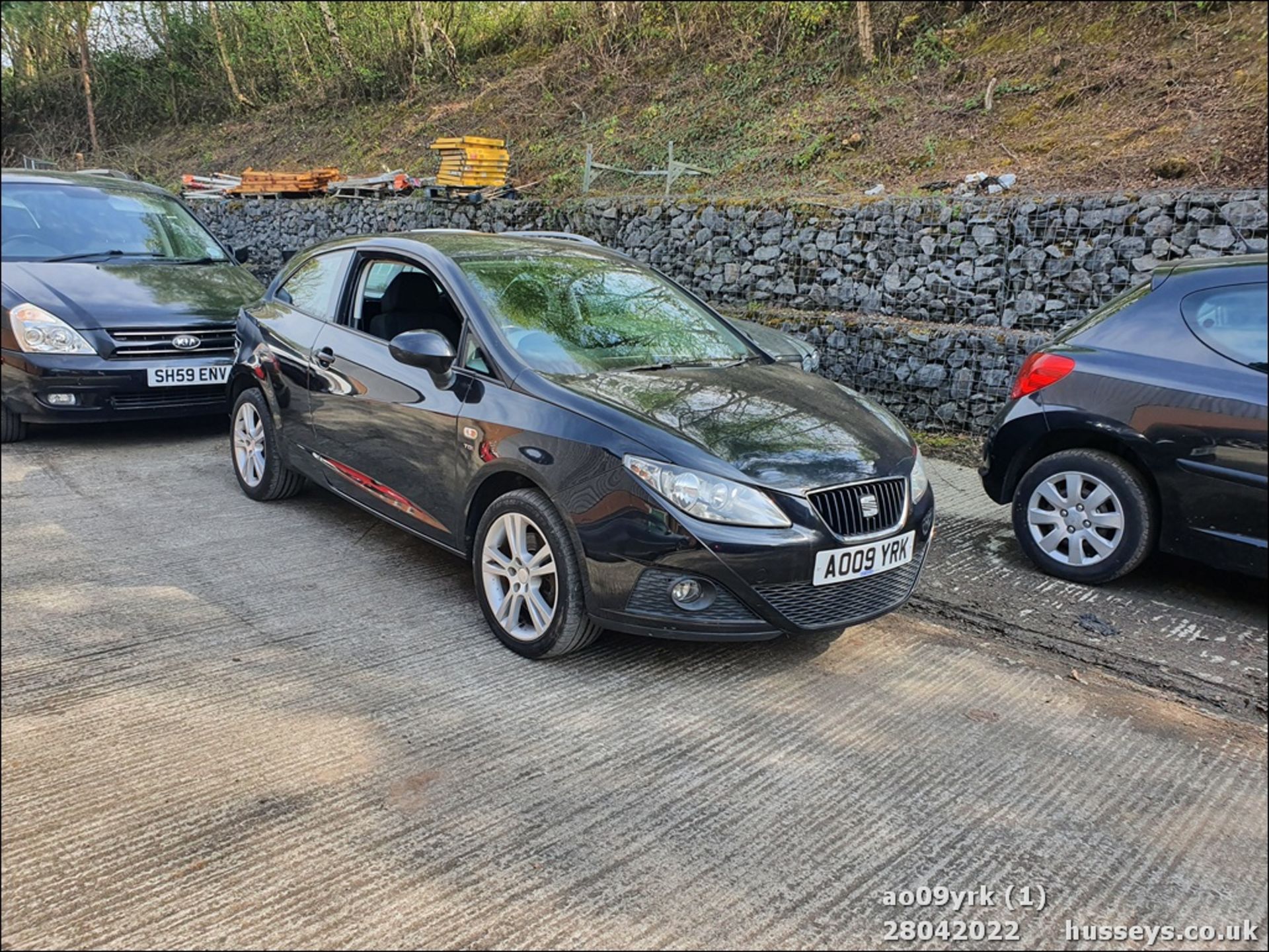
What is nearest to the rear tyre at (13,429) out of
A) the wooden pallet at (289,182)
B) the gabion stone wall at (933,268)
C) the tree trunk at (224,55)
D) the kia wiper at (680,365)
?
the kia wiper at (680,365)

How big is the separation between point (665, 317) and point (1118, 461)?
6.85ft

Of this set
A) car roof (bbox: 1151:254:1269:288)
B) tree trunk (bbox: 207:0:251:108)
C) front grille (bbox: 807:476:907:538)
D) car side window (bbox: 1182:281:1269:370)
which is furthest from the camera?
tree trunk (bbox: 207:0:251:108)

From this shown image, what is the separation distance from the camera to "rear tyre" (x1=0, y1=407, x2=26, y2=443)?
1.43 metres

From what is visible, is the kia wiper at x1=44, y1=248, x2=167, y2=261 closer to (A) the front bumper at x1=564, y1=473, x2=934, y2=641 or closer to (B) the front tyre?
(B) the front tyre

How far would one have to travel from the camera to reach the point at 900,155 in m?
11.0

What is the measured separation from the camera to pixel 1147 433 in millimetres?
3311

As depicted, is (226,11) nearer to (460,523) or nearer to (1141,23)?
(1141,23)

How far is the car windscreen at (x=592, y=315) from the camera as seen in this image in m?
4.04

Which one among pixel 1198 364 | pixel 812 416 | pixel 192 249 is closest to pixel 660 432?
pixel 812 416

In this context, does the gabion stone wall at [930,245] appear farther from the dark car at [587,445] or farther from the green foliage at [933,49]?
the green foliage at [933,49]

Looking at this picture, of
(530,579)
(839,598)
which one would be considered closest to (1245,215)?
(839,598)

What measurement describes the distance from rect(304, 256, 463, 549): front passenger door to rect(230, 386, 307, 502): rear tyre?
0.52m

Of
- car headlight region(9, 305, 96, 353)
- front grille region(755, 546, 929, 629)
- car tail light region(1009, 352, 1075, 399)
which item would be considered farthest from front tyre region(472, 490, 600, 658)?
car tail light region(1009, 352, 1075, 399)

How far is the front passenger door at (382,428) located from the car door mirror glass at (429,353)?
0.07 m
